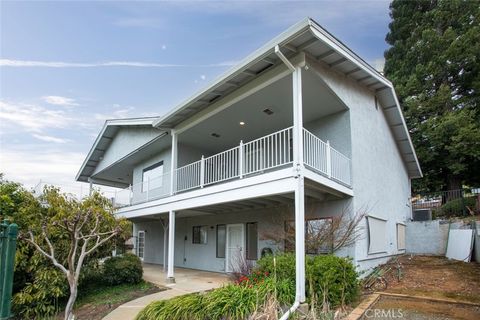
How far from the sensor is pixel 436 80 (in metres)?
24.4

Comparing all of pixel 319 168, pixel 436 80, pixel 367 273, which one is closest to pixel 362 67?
pixel 319 168

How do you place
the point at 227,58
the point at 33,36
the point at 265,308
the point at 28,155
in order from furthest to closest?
1. the point at 28,155
2. the point at 227,58
3. the point at 33,36
4. the point at 265,308

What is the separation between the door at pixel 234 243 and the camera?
46.2 feet

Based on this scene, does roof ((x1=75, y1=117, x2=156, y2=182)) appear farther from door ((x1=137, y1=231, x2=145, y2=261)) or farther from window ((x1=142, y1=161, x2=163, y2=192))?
door ((x1=137, y1=231, x2=145, y2=261))

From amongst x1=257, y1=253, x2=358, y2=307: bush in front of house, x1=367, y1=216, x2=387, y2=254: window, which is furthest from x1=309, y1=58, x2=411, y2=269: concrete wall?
x1=257, y1=253, x2=358, y2=307: bush in front of house

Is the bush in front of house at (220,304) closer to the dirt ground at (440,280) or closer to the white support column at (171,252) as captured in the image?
the dirt ground at (440,280)

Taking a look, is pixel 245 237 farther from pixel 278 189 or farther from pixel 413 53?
pixel 413 53

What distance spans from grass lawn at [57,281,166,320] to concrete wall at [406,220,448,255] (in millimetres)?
12404

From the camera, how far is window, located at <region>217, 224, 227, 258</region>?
1528 centimetres

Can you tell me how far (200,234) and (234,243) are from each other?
282cm

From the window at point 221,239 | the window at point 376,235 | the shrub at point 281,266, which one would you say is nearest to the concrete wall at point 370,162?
the window at point 376,235

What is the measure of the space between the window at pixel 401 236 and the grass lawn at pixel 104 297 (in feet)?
34.8

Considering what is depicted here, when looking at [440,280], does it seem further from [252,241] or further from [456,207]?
[456,207]

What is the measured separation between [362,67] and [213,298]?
321 inches
